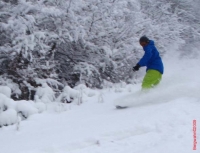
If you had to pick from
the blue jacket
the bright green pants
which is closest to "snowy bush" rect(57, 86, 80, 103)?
the bright green pants

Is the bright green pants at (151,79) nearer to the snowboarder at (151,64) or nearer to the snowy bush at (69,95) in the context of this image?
the snowboarder at (151,64)

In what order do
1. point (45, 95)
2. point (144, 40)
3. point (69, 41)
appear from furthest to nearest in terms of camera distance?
point (69, 41), point (45, 95), point (144, 40)

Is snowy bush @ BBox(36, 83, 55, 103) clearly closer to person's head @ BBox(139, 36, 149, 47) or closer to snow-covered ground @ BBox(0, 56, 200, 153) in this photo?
snow-covered ground @ BBox(0, 56, 200, 153)

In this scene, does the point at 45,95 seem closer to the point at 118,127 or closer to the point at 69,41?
the point at 69,41

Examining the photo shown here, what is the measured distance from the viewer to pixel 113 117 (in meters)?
4.85

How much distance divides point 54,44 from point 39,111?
13.3 ft

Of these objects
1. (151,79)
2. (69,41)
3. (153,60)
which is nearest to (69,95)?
(151,79)

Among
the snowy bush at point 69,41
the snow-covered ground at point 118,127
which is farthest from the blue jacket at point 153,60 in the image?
the snowy bush at point 69,41

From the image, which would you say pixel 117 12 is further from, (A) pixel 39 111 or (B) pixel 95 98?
(A) pixel 39 111

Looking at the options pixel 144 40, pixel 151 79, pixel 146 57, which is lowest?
pixel 151 79

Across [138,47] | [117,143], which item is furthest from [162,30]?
[117,143]

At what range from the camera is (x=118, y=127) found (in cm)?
402

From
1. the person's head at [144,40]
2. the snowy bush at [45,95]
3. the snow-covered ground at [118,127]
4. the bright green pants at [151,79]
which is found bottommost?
the snow-covered ground at [118,127]

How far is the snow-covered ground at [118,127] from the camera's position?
11.1ft
